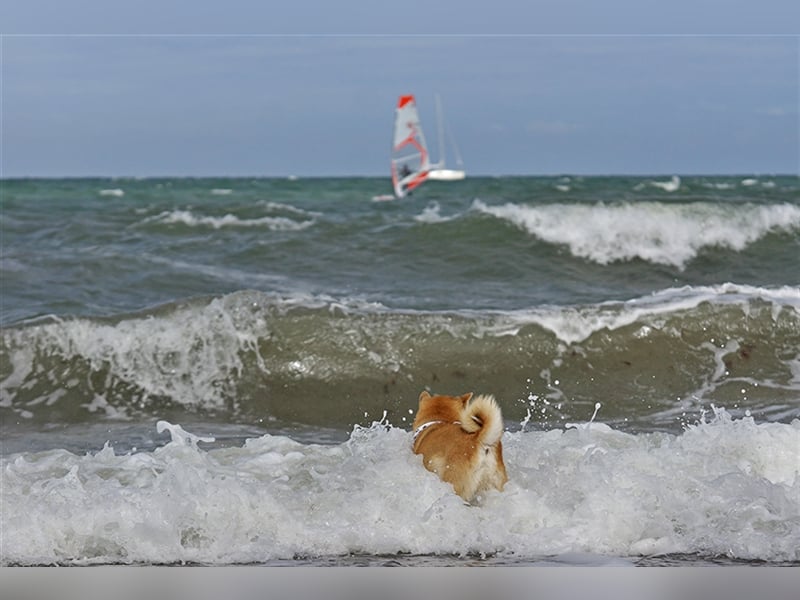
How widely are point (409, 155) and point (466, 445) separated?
62.0ft

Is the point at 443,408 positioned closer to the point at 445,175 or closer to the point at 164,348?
the point at 164,348

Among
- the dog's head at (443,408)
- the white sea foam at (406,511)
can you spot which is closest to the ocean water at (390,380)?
the white sea foam at (406,511)

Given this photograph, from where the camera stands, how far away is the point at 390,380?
7484 millimetres

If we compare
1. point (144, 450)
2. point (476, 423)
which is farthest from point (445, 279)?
point (476, 423)

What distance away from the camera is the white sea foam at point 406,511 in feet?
12.0

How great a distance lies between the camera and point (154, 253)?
39.4 feet

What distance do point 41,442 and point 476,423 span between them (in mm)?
3540

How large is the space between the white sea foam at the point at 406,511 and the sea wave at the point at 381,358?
93.8 inches

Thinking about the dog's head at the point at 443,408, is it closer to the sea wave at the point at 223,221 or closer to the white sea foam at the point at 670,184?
Answer: the sea wave at the point at 223,221

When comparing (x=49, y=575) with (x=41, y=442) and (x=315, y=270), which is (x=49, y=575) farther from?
(x=315, y=270)

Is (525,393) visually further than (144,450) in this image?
Yes

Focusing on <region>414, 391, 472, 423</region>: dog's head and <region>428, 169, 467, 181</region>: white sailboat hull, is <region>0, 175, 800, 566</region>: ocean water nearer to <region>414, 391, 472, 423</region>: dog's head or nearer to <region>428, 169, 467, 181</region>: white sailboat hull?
<region>414, 391, 472, 423</region>: dog's head

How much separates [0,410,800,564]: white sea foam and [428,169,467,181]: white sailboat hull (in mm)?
19089

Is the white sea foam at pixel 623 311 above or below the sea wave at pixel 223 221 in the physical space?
below
